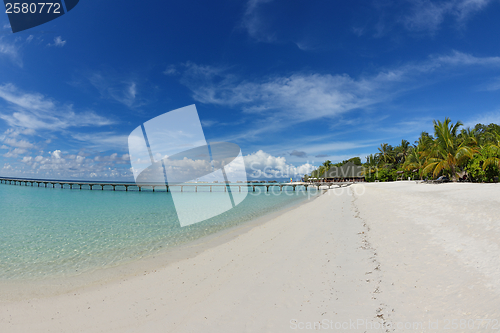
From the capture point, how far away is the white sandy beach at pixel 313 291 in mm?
3350

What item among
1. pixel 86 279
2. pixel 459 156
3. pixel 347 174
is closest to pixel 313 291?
pixel 86 279

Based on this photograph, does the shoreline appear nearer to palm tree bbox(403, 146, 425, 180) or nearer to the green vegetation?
the green vegetation

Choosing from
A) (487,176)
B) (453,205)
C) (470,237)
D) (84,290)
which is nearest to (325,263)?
(470,237)

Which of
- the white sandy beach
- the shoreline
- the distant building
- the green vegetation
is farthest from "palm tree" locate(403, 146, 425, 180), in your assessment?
the shoreline

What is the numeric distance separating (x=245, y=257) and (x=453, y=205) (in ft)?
30.2

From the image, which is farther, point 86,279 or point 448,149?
point 448,149

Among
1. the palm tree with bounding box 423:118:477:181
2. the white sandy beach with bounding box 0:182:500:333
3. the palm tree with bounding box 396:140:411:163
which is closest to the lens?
the white sandy beach with bounding box 0:182:500:333

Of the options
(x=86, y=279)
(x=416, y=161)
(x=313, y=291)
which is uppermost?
(x=416, y=161)

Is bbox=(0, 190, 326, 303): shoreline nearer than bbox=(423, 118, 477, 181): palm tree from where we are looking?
Yes

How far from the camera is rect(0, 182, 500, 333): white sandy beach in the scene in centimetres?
335

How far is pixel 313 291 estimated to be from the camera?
4262 mm

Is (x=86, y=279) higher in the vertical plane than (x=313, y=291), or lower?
lower

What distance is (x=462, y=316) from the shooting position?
2.95m

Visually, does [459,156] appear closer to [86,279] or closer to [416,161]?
[416,161]
